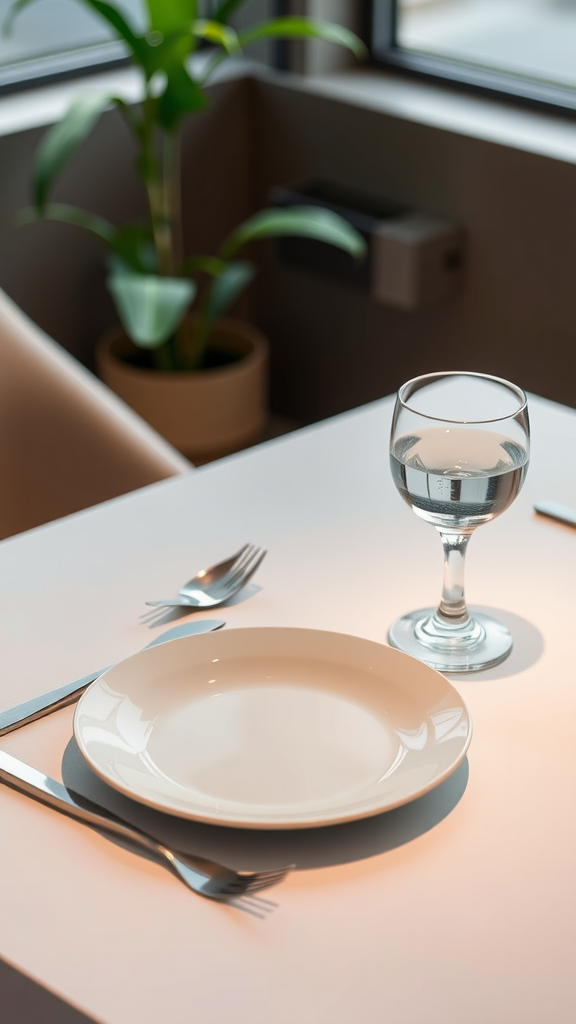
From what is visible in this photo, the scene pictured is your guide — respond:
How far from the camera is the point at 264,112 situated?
2686 millimetres

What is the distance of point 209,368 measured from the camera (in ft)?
8.83

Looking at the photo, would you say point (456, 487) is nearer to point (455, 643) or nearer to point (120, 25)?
point (455, 643)

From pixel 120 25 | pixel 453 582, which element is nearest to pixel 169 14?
pixel 120 25

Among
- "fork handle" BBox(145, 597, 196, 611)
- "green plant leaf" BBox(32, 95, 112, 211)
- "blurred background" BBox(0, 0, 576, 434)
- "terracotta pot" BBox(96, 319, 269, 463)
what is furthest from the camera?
"terracotta pot" BBox(96, 319, 269, 463)

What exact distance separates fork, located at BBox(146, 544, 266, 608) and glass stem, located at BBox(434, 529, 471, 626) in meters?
0.16

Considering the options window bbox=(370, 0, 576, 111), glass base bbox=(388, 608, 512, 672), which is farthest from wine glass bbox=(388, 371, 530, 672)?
window bbox=(370, 0, 576, 111)

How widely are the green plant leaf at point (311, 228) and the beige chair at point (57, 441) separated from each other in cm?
84

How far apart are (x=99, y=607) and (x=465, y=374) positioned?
33 cm

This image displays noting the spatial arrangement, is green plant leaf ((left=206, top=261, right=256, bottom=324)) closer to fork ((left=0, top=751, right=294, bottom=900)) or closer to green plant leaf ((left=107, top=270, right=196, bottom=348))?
green plant leaf ((left=107, top=270, right=196, bottom=348))

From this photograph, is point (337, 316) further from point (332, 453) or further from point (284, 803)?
point (284, 803)

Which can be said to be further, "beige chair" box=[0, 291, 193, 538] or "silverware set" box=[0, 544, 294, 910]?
"beige chair" box=[0, 291, 193, 538]

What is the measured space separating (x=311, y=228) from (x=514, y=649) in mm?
1529

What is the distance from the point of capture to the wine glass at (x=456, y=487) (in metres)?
0.85

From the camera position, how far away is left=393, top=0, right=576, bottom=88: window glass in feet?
8.15
